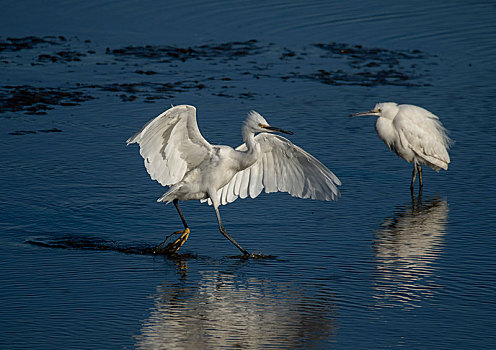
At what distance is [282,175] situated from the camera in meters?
9.91

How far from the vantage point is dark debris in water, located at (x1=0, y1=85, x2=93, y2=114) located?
47.5 feet

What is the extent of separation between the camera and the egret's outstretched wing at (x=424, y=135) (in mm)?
12016

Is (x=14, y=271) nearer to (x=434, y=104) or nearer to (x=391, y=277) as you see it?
(x=391, y=277)

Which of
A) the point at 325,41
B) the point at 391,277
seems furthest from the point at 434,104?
the point at 391,277

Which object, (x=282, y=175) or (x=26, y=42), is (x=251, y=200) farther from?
(x=26, y=42)

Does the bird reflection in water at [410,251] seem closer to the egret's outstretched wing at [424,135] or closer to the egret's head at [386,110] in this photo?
the egret's outstretched wing at [424,135]

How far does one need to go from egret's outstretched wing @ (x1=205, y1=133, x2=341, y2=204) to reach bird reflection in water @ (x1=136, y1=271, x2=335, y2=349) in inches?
65.6

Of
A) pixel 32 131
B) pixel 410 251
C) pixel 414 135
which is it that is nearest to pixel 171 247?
pixel 410 251

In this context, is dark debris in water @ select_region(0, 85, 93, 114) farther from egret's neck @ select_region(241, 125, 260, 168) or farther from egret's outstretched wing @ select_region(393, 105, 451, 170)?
egret's neck @ select_region(241, 125, 260, 168)

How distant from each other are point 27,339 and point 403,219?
16.7 ft

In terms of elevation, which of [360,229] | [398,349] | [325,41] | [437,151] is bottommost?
[398,349]

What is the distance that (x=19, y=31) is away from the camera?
19.8m

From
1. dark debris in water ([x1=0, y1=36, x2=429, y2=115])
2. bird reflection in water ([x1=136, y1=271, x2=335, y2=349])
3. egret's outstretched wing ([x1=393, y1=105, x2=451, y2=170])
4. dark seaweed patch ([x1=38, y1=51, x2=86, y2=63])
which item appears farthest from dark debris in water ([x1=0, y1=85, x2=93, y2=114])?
bird reflection in water ([x1=136, y1=271, x2=335, y2=349])

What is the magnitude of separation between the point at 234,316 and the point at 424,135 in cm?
583
